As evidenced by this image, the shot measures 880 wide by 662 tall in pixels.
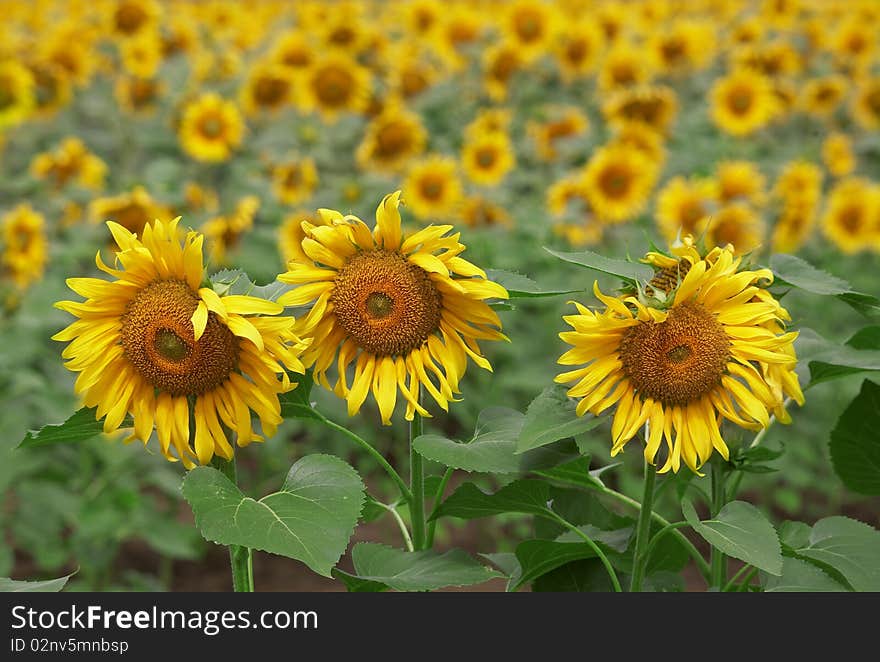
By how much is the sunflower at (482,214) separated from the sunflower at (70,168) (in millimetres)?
1430

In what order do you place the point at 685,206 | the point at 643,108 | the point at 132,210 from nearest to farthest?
the point at 132,210 < the point at 685,206 < the point at 643,108

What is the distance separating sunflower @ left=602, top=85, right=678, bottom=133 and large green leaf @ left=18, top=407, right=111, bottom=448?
3808mm

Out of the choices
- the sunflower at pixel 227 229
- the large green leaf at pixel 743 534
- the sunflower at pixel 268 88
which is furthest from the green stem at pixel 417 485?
the sunflower at pixel 268 88

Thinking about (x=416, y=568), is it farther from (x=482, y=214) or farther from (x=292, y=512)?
(x=482, y=214)

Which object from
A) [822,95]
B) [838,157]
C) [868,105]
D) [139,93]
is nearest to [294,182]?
[139,93]

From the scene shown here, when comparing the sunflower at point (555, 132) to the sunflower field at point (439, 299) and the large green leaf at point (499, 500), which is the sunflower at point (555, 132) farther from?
the large green leaf at point (499, 500)

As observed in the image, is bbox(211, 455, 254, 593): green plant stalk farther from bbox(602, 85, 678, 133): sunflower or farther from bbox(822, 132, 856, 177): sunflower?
bbox(822, 132, 856, 177): sunflower

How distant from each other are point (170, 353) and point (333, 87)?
384 cm

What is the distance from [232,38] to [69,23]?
3.00ft

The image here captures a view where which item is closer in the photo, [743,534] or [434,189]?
[743,534]

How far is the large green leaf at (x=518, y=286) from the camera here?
138 cm

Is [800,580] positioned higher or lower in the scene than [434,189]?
lower

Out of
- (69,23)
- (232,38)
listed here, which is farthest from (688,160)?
(69,23)

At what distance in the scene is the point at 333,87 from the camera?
16.5 feet
